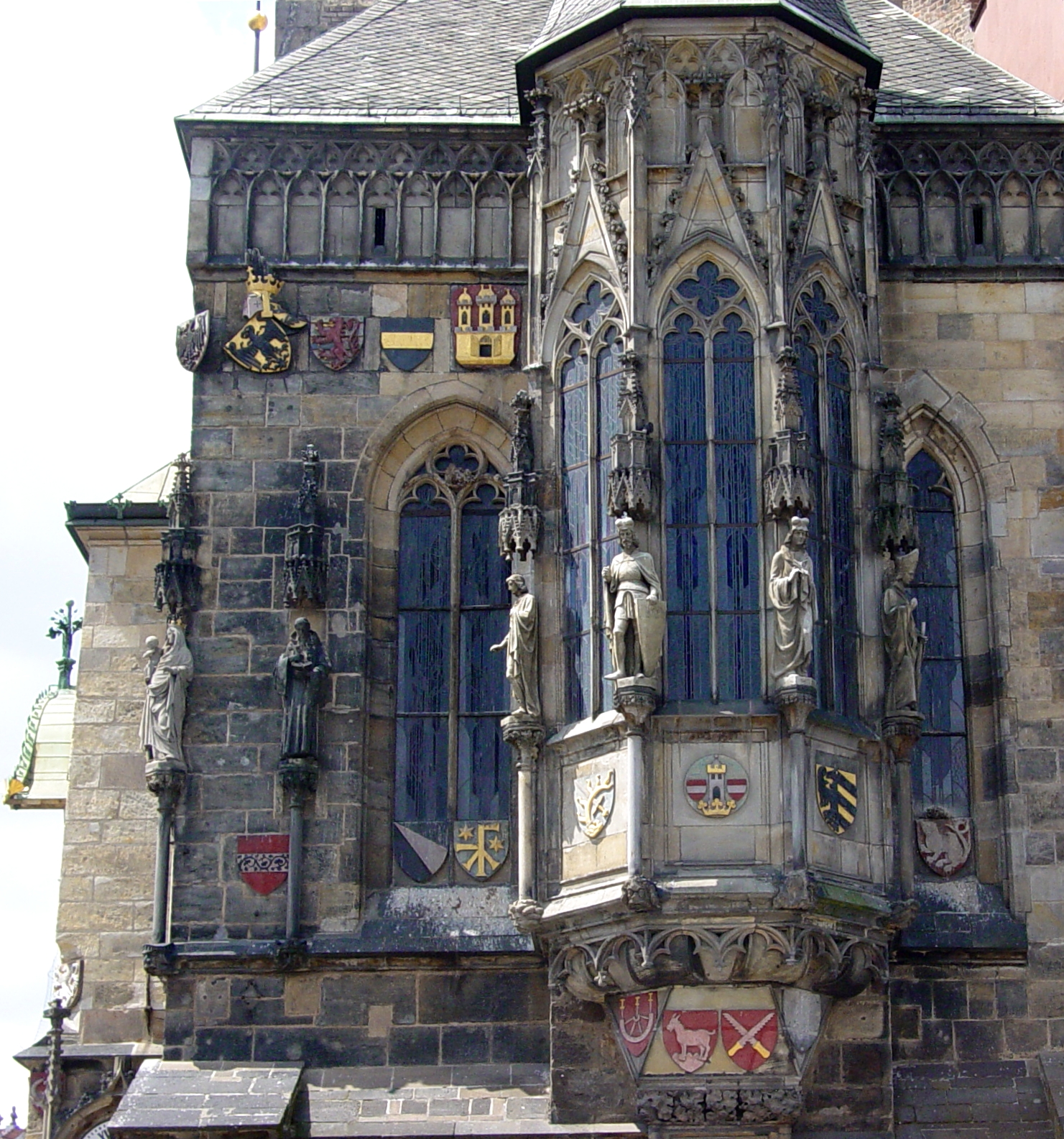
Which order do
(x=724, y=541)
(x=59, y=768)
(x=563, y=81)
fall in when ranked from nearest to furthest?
(x=724, y=541), (x=563, y=81), (x=59, y=768)

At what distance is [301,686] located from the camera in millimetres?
25031

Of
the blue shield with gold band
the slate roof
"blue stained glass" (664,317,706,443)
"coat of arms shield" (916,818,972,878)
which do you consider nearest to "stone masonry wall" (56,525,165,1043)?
the blue shield with gold band

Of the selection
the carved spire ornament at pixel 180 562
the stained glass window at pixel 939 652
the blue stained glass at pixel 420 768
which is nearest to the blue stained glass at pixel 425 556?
the blue stained glass at pixel 420 768

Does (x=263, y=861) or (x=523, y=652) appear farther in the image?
(x=263, y=861)

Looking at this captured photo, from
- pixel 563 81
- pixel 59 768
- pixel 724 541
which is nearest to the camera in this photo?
pixel 724 541

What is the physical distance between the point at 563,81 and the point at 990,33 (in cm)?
826

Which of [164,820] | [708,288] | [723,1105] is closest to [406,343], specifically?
[708,288]

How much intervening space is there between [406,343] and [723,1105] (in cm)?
727

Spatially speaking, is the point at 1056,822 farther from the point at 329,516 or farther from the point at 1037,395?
the point at 329,516

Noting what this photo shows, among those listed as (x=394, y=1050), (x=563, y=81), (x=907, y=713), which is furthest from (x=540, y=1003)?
(x=563, y=81)

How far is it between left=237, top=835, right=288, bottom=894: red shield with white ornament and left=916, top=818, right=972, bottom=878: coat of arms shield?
5255 millimetres

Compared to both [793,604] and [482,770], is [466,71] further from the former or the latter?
[793,604]

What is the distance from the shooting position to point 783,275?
2452 cm

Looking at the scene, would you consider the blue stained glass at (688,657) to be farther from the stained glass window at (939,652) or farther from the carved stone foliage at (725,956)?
the stained glass window at (939,652)
